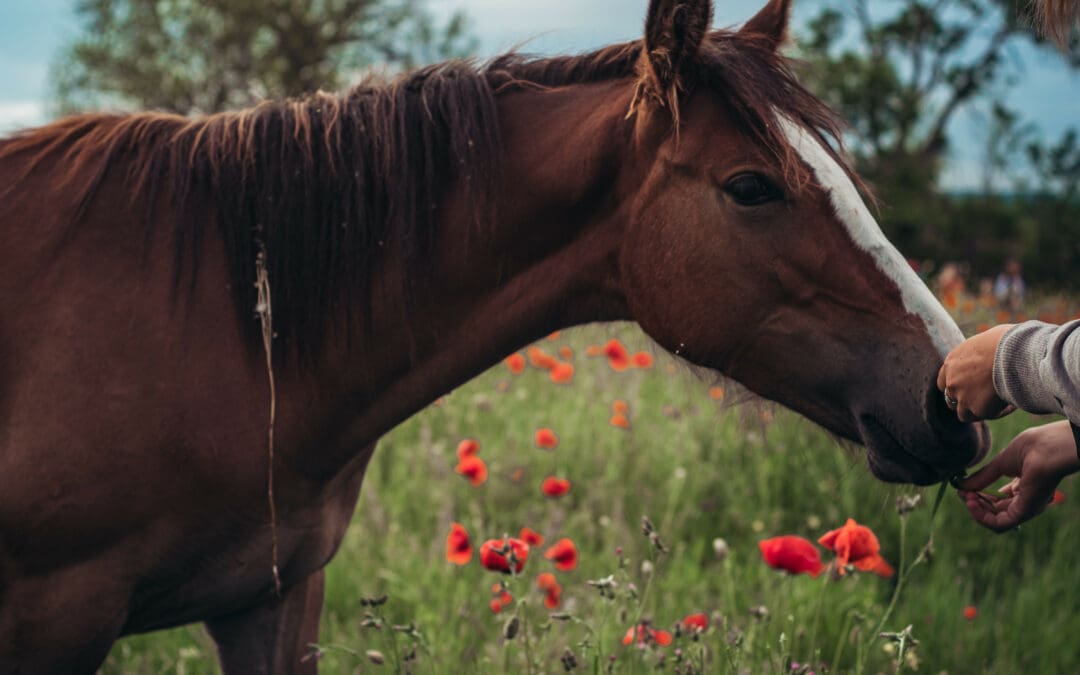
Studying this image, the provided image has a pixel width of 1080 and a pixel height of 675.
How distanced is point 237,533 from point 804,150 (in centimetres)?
158

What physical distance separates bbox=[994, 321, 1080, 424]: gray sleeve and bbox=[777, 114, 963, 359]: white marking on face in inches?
11.3

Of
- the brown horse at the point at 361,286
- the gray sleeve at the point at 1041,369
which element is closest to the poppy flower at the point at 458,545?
the brown horse at the point at 361,286

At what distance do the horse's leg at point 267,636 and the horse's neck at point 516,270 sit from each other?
1.75 feet

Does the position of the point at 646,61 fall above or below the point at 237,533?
above

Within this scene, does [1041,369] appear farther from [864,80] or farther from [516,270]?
[864,80]

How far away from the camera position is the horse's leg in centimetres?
242

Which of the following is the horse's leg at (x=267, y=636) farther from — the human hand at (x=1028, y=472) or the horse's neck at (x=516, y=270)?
the human hand at (x=1028, y=472)

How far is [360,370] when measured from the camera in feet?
7.11

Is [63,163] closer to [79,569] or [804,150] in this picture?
[79,569]

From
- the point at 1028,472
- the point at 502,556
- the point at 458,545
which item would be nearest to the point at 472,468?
the point at 458,545

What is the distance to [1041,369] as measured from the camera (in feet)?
4.90

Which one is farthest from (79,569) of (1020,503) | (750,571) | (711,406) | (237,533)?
(711,406)

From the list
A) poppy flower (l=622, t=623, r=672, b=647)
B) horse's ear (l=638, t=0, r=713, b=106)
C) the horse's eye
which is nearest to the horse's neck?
horse's ear (l=638, t=0, r=713, b=106)

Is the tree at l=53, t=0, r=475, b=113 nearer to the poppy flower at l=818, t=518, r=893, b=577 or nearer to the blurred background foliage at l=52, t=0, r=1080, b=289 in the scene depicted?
the blurred background foliage at l=52, t=0, r=1080, b=289
